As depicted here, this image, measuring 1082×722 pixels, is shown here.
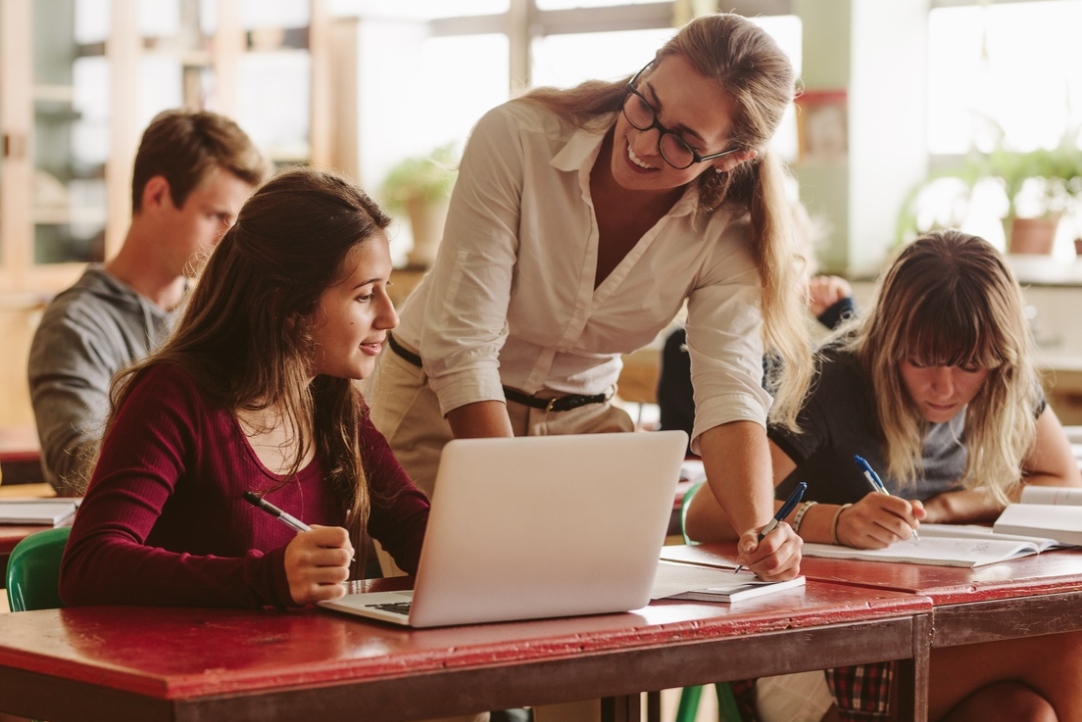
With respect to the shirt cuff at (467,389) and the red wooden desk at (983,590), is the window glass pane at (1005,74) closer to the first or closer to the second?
the red wooden desk at (983,590)

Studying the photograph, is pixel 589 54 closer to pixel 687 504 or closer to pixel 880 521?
pixel 687 504

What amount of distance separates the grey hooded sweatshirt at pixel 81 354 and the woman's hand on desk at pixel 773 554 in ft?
4.43

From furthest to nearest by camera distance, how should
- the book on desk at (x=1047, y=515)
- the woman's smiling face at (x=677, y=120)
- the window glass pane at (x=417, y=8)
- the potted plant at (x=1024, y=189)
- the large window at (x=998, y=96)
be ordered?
the window glass pane at (x=417, y=8) → the large window at (x=998, y=96) → the potted plant at (x=1024, y=189) → the book on desk at (x=1047, y=515) → the woman's smiling face at (x=677, y=120)

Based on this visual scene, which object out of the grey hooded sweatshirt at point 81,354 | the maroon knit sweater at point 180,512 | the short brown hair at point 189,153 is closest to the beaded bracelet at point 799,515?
the maroon knit sweater at point 180,512

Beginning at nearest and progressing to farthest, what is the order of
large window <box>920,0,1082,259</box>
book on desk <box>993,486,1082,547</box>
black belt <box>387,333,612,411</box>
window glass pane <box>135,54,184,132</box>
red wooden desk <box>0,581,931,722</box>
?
red wooden desk <box>0,581,931,722</box>, book on desk <box>993,486,1082,547</box>, black belt <box>387,333,612,411</box>, large window <box>920,0,1082,259</box>, window glass pane <box>135,54,184,132</box>

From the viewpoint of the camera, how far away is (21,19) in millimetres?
4875

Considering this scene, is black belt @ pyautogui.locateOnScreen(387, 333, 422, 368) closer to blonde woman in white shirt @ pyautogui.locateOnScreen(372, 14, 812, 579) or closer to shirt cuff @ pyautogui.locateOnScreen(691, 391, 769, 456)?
blonde woman in white shirt @ pyautogui.locateOnScreen(372, 14, 812, 579)

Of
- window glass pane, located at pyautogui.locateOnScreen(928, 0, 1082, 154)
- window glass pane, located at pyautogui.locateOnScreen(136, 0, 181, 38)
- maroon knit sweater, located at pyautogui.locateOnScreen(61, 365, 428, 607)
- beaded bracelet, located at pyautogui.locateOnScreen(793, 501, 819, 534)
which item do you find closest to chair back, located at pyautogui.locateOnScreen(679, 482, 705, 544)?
beaded bracelet, located at pyautogui.locateOnScreen(793, 501, 819, 534)

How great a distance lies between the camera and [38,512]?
2.07 metres

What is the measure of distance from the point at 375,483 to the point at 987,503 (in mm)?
1021

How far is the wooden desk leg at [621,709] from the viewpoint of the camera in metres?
1.42

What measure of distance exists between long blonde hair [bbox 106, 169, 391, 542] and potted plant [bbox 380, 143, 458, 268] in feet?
13.3

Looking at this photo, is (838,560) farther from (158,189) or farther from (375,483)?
(158,189)

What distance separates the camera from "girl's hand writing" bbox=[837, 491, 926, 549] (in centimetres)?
187
